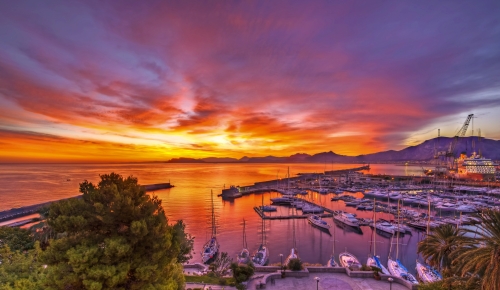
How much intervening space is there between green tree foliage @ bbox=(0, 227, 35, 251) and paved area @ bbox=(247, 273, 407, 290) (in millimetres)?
21880

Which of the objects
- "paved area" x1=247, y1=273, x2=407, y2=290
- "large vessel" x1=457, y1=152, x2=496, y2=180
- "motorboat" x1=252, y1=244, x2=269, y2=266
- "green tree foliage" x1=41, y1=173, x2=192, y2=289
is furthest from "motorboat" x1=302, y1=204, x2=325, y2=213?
"large vessel" x1=457, y1=152, x2=496, y2=180

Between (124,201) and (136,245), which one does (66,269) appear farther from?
(124,201)

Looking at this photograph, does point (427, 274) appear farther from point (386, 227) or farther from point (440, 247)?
point (386, 227)

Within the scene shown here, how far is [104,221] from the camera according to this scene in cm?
1134

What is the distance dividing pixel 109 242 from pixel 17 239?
21884 millimetres

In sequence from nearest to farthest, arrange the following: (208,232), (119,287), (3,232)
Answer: (119,287) → (3,232) → (208,232)

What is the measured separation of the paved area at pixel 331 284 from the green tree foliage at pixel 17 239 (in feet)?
71.8

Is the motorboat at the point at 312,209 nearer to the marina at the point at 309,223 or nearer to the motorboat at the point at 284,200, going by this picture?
the marina at the point at 309,223

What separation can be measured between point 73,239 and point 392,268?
110 ft

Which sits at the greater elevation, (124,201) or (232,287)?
(124,201)

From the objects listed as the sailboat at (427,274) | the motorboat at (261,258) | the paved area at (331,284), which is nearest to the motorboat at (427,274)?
the sailboat at (427,274)

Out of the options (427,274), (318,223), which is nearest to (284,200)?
(318,223)

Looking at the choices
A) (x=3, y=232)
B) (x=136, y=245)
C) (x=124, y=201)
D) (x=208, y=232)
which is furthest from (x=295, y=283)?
(x=208, y=232)

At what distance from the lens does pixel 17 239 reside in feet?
79.8
